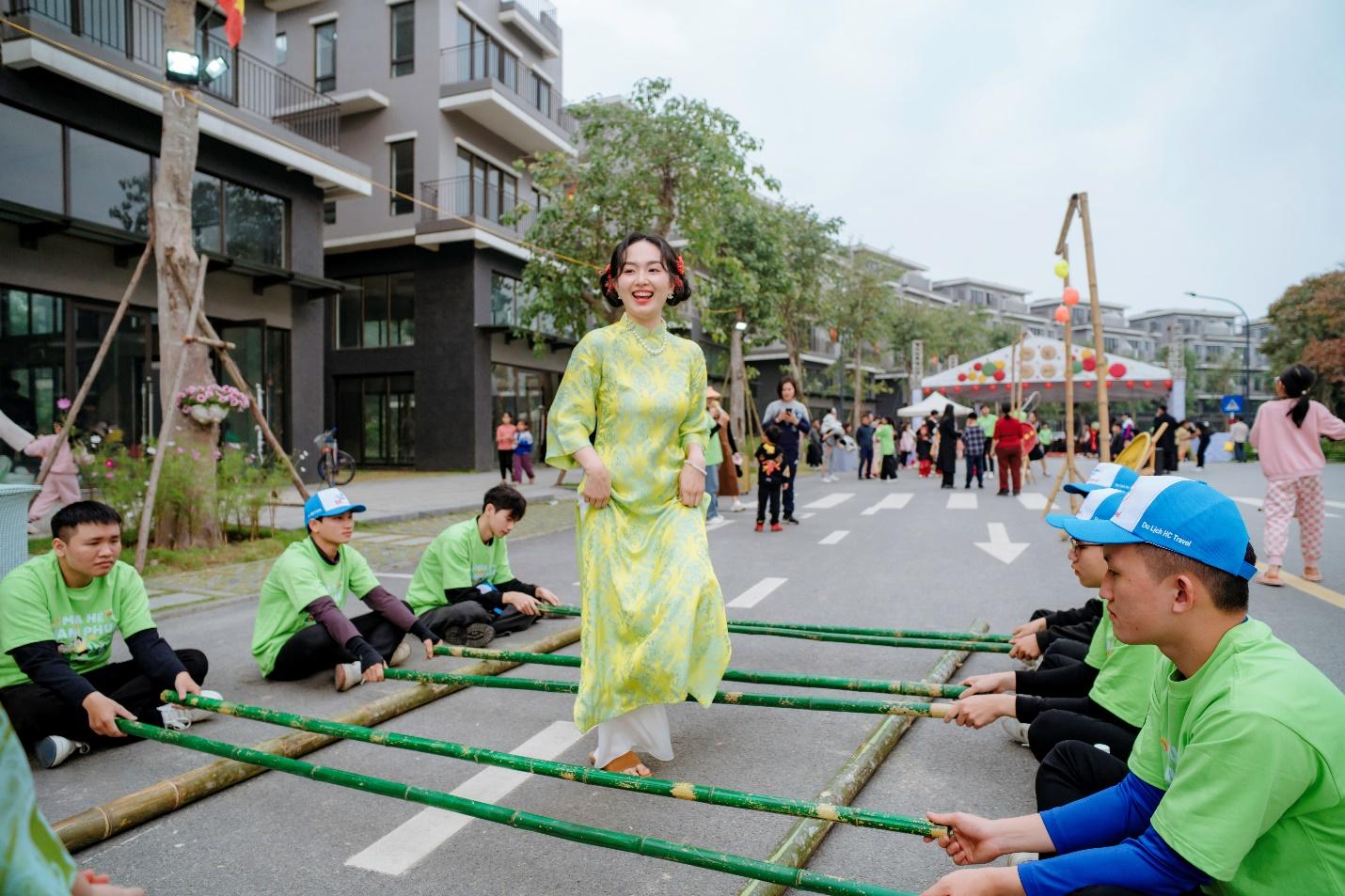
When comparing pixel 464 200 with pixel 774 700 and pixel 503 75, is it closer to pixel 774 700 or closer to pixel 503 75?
pixel 503 75

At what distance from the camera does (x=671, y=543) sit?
10.9 feet

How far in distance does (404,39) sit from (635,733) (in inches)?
936

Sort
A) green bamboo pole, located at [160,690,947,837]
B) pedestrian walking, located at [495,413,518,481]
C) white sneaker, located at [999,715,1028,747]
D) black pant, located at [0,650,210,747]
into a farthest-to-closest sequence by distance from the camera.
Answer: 1. pedestrian walking, located at [495,413,518,481]
2. white sneaker, located at [999,715,1028,747]
3. black pant, located at [0,650,210,747]
4. green bamboo pole, located at [160,690,947,837]

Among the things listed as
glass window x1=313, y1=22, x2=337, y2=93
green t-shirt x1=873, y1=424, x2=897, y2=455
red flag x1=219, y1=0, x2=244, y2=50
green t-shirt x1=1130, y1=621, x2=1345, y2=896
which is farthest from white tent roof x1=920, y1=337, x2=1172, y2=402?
Result: green t-shirt x1=1130, y1=621, x2=1345, y2=896

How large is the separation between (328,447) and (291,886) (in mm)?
15310

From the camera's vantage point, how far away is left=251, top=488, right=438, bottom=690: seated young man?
4.25 m

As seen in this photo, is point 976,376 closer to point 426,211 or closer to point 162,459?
point 426,211

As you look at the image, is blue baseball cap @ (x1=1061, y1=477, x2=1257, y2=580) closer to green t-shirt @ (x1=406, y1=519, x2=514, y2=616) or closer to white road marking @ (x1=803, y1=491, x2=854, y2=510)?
green t-shirt @ (x1=406, y1=519, x2=514, y2=616)

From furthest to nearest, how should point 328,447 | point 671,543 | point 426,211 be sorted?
point 426,211 → point 328,447 → point 671,543

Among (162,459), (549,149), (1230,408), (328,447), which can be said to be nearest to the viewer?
(162,459)

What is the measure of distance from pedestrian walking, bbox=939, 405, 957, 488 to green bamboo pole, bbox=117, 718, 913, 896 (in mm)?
17067

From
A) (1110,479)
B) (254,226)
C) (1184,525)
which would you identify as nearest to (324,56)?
(254,226)

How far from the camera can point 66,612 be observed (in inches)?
139

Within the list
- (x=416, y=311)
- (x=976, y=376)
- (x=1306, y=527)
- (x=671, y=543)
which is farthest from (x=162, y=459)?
(x=976, y=376)
